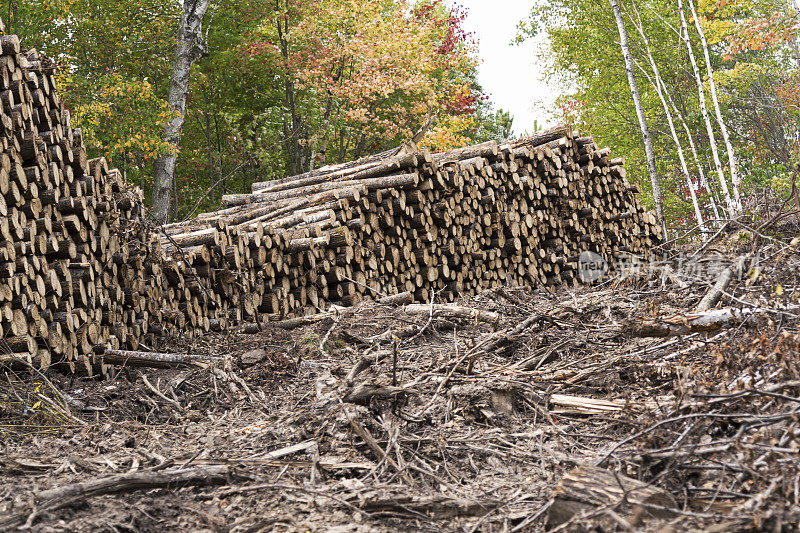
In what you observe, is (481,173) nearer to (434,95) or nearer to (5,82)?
(5,82)

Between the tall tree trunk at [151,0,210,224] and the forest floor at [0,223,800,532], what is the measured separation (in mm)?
8746

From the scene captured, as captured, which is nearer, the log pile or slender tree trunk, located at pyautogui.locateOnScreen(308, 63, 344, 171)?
the log pile

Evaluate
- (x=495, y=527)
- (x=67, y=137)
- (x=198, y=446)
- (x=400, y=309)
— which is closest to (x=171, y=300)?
(x=67, y=137)

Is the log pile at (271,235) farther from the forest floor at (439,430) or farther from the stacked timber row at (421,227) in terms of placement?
the forest floor at (439,430)

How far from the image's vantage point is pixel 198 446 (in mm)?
3686

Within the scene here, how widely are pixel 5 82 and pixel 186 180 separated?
14.6 m

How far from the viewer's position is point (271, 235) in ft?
22.6

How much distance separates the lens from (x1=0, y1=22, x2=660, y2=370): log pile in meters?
4.82

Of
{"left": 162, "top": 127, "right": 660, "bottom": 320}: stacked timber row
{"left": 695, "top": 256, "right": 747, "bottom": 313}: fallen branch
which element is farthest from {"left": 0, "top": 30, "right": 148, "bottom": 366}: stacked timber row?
{"left": 695, "top": 256, "right": 747, "bottom": 313}: fallen branch

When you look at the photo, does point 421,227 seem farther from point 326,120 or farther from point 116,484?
point 326,120

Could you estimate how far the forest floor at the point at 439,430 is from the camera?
256 cm

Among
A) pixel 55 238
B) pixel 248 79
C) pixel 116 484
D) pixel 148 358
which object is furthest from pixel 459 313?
pixel 248 79

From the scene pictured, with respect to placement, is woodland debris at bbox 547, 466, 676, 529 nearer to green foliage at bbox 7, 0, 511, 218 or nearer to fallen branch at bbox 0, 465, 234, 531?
fallen branch at bbox 0, 465, 234, 531

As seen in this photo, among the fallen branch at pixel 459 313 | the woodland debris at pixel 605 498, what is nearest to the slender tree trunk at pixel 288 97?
the fallen branch at pixel 459 313
